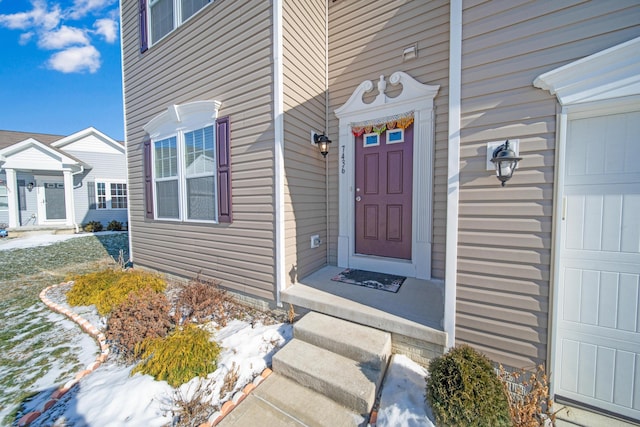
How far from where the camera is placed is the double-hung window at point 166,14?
391 cm

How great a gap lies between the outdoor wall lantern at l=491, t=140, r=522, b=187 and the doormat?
5.48ft

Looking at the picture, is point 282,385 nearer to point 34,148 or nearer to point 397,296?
point 397,296

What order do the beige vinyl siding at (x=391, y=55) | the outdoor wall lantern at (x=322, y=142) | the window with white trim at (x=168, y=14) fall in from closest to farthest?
the beige vinyl siding at (x=391, y=55) → the outdoor wall lantern at (x=322, y=142) → the window with white trim at (x=168, y=14)

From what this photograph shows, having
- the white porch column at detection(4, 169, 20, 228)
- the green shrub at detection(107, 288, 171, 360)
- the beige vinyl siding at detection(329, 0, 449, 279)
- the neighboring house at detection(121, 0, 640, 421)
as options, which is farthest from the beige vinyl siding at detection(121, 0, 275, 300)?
the white porch column at detection(4, 169, 20, 228)

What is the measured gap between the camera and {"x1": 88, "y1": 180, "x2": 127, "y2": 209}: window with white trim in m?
11.0

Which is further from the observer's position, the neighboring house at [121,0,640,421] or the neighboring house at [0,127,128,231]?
the neighboring house at [0,127,128,231]

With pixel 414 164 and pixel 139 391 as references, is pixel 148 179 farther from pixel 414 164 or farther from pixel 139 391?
pixel 414 164

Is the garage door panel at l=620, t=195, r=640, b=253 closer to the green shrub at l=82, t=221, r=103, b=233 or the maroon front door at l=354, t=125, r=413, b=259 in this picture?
the maroon front door at l=354, t=125, r=413, b=259

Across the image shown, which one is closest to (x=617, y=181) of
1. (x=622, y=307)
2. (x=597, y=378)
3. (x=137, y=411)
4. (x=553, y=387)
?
(x=622, y=307)

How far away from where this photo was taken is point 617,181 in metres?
1.75

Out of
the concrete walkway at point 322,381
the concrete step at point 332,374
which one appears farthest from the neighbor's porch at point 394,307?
the concrete step at point 332,374

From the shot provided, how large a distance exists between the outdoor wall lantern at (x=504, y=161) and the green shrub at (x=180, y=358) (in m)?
2.84

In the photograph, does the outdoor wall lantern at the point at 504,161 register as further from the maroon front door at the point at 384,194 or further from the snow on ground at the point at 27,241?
the snow on ground at the point at 27,241

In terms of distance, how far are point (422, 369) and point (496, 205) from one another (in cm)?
156
